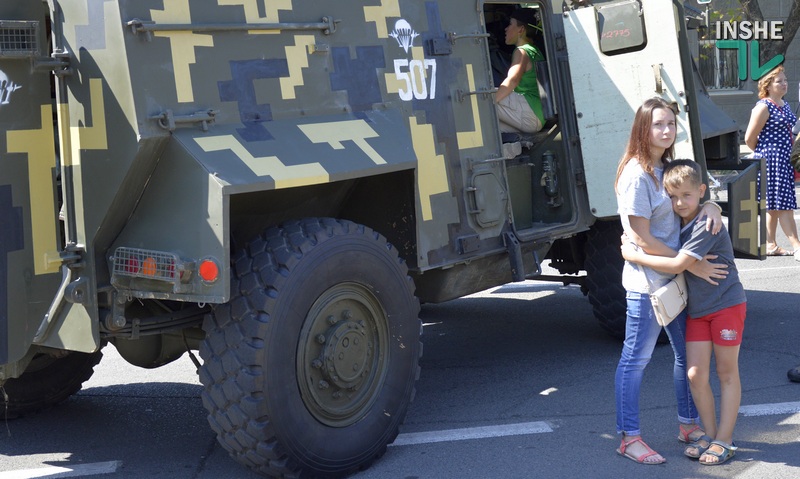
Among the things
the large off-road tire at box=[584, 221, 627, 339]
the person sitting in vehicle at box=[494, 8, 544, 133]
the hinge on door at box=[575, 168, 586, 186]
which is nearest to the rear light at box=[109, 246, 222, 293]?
the person sitting in vehicle at box=[494, 8, 544, 133]

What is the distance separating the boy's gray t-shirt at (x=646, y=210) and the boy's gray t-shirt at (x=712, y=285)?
3.0 inches

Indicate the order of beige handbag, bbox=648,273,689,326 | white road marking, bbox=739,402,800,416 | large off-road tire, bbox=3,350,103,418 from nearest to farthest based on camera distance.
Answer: beige handbag, bbox=648,273,689,326, white road marking, bbox=739,402,800,416, large off-road tire, bbox=3,350,103,418

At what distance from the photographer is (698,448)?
15.6ft

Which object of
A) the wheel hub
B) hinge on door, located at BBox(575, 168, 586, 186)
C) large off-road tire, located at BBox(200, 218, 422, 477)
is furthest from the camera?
hinge on door, located at BBox(575, 168, 586, 186)

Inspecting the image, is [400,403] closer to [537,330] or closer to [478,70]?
[478,70]

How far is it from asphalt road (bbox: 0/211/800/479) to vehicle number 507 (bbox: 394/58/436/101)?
1.70 metres

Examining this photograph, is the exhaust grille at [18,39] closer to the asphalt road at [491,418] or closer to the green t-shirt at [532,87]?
the asphalt road at [491,418]

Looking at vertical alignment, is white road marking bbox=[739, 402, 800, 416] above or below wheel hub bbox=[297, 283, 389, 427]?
below

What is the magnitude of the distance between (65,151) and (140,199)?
0.35m

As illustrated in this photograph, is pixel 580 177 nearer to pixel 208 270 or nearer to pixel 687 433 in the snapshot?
pixel 687 433

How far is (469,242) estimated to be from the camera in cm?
541

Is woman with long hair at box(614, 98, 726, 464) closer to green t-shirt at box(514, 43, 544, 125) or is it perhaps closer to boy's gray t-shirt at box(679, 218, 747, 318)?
boy's gray t-shirt at box(679, 218, 747, 318)

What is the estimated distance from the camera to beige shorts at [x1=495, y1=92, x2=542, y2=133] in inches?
256

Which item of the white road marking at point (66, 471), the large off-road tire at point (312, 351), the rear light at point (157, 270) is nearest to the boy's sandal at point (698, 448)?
the large off-road tire at point (312, 351)
